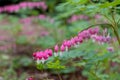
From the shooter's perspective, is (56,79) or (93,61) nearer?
(93,61)

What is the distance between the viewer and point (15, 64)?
210 inches

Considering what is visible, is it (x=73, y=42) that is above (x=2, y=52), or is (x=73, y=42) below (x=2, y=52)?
above

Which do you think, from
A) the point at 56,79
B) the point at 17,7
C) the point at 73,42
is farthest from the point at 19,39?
the point at 73,42

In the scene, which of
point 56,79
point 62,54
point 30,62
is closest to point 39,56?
point 62,54

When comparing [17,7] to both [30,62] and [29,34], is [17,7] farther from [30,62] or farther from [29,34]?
[29,34]

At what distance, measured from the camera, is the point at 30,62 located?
5.27m

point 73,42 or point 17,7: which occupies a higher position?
point 73,42

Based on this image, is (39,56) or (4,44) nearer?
(39,56)

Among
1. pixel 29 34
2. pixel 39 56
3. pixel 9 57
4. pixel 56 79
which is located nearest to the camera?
pixel 39 56

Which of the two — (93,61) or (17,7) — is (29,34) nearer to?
(17,7)

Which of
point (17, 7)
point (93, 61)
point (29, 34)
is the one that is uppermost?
point (93, 61)

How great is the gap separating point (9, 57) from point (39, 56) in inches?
127

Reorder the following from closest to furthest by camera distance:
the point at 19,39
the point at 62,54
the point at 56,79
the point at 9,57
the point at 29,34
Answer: the point at 62,54, the point at 56,79, the point at 9,57, the point at 19,39, the point at 29,34

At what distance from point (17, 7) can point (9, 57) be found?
2.39ft
